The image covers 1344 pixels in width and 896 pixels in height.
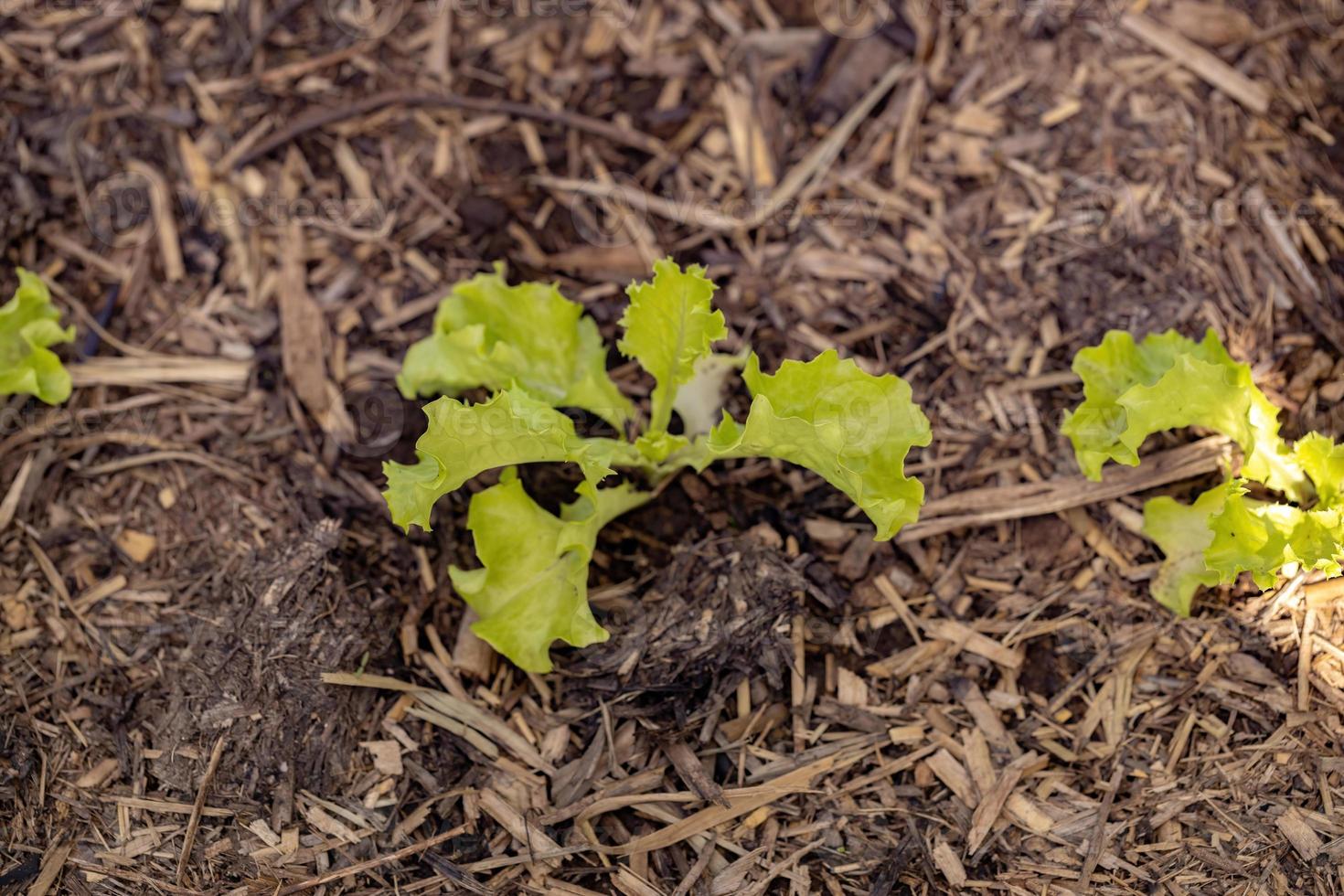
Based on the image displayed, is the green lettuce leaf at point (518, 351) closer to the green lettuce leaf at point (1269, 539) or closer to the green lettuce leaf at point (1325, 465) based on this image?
the green lettuce leaf at point (1269, 539)

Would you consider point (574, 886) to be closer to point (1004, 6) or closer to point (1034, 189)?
point (1034, 189)

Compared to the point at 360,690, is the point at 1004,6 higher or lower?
higher

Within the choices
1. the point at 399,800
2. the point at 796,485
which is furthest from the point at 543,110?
the point at 399,800

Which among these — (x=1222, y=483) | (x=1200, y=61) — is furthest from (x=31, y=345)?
(x=1200, y=61)

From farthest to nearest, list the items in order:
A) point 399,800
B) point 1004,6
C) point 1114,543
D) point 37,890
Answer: point 1004,6 < point 1114,543 < point 399,800 < point 37,890
